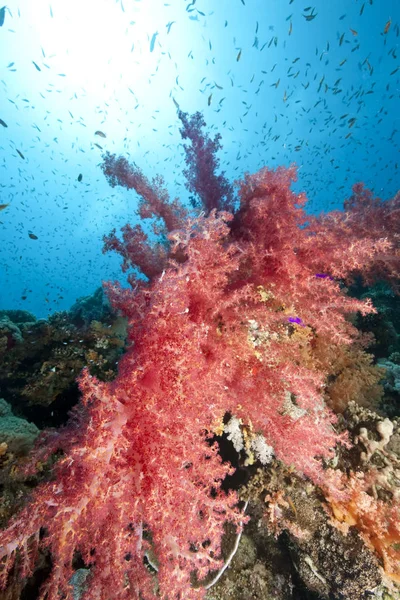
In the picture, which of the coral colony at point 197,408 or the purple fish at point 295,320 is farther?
the purple fish at point 295,320

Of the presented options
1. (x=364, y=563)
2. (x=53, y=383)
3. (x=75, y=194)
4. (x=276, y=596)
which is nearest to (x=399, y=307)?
(x=364, y=563)

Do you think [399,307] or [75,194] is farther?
[75,194]

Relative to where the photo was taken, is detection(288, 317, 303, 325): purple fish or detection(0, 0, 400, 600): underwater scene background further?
detection(288, 317, 303, 325): purple fish

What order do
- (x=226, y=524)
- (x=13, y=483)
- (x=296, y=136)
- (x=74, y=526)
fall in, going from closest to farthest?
1. (x=74, y=526)
2. (x=13, y=483)
3. (x=226, y=524)
4. (x=296, y=136)

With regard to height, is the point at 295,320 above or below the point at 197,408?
above

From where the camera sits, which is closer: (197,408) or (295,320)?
(197,408)

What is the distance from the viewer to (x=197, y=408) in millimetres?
2896

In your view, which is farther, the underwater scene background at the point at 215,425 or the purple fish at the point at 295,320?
the purple fish at the point at 295,320

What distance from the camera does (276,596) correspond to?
3.91 metres

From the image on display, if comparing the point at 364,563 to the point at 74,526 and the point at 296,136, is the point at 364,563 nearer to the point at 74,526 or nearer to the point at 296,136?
the point at 74,526

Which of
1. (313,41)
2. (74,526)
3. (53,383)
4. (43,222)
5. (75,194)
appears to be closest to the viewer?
(74,526)

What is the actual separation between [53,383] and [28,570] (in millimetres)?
3556

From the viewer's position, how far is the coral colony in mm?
2570

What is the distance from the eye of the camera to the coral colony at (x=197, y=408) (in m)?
2.57
